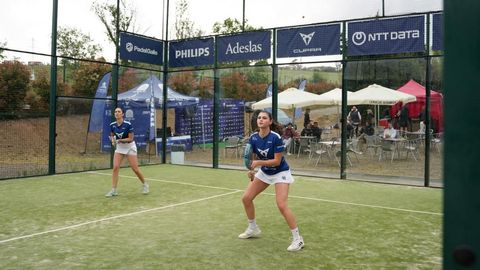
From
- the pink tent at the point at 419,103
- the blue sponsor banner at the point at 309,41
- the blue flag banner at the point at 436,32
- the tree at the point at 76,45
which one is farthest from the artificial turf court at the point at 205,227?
the tree at the point at 76,45

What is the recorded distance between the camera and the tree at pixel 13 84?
14.3m

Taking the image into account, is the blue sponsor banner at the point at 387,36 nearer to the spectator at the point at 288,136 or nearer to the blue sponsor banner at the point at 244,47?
the blue sponsor banner at the point at 244,47

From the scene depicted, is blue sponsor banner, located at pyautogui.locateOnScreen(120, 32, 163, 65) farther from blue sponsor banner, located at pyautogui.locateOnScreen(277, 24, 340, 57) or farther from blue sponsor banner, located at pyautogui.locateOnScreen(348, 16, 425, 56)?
blue sponsor banner, located at pyautogui.locateOnScreen(348, 16, 425, 56)

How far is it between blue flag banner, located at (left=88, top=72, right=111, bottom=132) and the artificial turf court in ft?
12.9

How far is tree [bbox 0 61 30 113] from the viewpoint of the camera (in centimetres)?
1430

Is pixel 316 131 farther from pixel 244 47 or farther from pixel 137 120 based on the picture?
pixel 137 120

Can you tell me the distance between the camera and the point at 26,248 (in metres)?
5.20

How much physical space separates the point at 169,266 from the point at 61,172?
29.0 ft

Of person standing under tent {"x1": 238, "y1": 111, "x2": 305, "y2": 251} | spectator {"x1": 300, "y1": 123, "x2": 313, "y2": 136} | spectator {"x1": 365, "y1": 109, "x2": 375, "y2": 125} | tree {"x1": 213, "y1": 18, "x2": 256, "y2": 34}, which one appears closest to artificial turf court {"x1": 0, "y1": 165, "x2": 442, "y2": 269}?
person standing under tent {"x1": 238, "y1": 111, "x2": 305, "y2": 251}

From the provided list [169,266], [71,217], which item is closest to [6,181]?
[71,217]

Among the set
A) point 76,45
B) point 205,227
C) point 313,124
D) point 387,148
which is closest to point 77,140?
point 313,124

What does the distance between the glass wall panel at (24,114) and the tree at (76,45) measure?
929 cm
